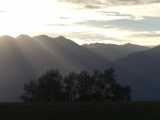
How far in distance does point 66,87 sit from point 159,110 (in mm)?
34149

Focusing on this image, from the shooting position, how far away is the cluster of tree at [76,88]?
5922cm

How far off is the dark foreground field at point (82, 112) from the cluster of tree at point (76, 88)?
88.7 ft

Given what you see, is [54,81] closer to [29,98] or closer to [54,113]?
[29,98]

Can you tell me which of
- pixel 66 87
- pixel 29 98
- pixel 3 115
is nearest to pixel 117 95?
pixel 66 87

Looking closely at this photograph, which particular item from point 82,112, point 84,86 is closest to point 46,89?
point 84,86

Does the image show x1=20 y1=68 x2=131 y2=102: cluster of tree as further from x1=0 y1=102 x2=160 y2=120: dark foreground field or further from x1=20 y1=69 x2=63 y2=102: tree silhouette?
x1=0 y1=102 x2=160 y2=120: dark foreground field

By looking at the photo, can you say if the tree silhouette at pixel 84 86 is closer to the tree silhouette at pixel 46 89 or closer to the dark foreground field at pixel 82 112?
the tree silhouette at pixel 46 89

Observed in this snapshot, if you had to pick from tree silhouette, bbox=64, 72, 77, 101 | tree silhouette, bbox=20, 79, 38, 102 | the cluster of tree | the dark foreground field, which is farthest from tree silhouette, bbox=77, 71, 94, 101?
the dark foreground field

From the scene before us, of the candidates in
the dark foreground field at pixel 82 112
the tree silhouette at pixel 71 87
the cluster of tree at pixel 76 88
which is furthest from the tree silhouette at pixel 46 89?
the dark foreground field at pixel 82 112

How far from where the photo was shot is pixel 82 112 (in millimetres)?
28594

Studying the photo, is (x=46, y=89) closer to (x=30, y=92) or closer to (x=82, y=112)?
(x=30, y=92)

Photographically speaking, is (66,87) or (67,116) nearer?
(67,116)

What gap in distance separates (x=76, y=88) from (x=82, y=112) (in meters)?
31.4

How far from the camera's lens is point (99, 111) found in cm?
2877
